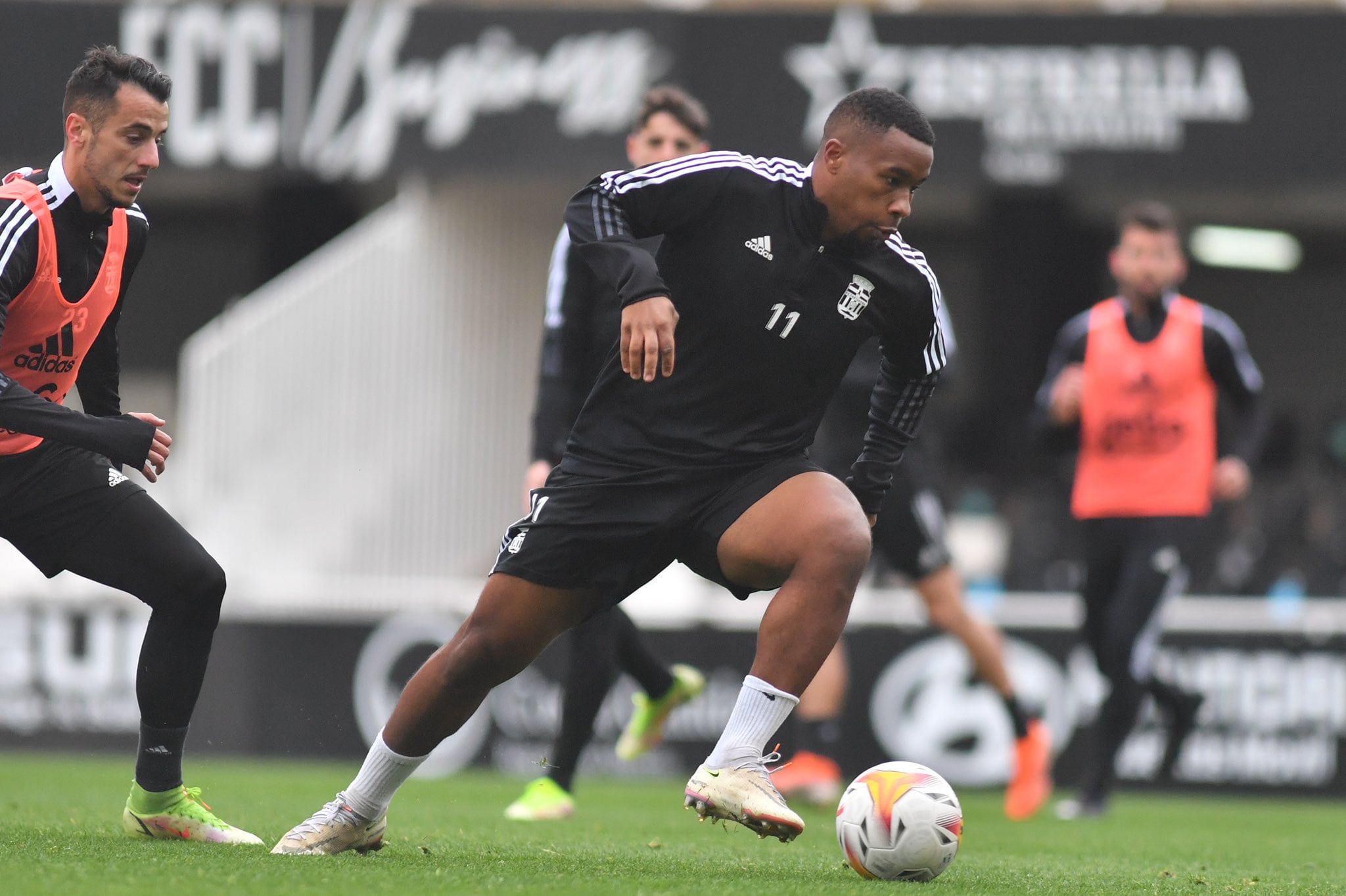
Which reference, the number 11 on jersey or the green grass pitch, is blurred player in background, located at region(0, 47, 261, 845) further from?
the number 11 on jersey

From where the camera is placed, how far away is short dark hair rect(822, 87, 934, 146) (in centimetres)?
471

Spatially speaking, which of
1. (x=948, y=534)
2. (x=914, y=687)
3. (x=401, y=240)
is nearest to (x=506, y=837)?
(x=914, y=687)

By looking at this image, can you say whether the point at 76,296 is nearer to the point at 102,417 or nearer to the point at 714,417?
the point at 102,417

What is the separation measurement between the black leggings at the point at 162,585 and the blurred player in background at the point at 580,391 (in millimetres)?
1562

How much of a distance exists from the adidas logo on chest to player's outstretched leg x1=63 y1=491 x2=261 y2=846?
1786 millimetres

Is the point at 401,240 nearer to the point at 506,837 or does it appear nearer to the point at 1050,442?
the point at 1050,442

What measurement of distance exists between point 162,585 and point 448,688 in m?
0.98

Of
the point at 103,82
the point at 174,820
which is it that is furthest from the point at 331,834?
the point at 103,82

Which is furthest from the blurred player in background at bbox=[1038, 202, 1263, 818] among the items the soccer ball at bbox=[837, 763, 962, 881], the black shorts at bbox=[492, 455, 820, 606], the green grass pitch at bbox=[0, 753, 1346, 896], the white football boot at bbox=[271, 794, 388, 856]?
the white football boot at bbox=[271, 794, 388, 856]

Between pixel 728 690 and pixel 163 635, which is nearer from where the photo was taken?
pixel 163 635

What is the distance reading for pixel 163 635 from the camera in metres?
5.16

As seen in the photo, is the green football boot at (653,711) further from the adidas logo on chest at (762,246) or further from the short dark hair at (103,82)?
the short dark hair at (103,82)

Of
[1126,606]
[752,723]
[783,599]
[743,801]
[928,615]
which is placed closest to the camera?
[743,801]

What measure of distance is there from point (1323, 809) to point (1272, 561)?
6531 mm
